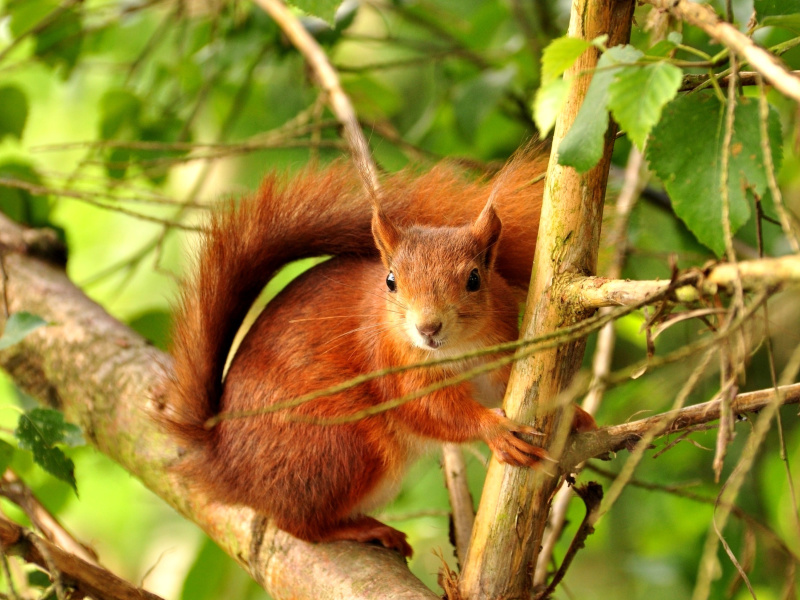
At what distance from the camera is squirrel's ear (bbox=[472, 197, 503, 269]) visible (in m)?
1.28

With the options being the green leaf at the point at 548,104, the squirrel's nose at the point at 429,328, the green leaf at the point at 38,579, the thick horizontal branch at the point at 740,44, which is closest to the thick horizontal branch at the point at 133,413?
the green leaf at the point at 38,579

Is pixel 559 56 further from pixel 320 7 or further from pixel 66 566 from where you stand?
pixel 66 566

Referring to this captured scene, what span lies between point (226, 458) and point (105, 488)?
311 cm

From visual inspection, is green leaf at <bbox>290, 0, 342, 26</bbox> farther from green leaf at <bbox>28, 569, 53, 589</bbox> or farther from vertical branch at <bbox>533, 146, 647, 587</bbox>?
green leaf at <bbox>28, 569, 53, 589</bbox>

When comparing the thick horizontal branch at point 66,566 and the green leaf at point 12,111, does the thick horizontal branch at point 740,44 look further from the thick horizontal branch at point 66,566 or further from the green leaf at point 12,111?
the green leaf at point 12,111

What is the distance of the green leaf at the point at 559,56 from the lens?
0.79 meters

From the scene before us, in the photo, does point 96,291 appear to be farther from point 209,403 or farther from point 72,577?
point 72,577

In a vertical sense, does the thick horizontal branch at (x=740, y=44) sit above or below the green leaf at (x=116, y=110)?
above

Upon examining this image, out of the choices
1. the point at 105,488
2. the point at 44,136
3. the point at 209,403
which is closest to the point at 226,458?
the point at 209,403

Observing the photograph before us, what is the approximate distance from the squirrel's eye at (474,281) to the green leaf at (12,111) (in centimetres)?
129

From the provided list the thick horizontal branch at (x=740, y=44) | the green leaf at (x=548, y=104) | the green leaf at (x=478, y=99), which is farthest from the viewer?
the green leaf at (x=478, y=99)

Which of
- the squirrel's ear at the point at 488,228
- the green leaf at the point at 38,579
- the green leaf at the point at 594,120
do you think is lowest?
the green leaf at the point at 38,579

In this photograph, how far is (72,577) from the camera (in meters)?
1.10

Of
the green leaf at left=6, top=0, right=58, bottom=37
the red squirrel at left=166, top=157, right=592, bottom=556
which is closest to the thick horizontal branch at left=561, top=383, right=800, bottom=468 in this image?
the red squirrel at left=166, top=157, right=592, bottom=556
